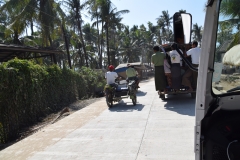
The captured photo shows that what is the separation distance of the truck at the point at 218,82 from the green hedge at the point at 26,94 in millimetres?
6050

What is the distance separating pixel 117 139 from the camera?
5.35m

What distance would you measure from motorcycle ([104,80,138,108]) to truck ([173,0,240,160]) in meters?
6.66

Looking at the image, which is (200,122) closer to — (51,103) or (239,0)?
(239,0)

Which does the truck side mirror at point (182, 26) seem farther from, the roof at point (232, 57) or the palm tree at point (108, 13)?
the palm tree at point (108, 13)

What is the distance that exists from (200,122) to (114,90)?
7.38 m

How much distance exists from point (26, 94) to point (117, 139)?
13.5 ft

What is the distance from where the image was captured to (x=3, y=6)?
17812mm

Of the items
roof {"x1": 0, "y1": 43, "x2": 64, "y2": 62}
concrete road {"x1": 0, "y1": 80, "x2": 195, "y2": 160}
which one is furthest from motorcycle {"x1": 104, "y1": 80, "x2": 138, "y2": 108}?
roof {"x1": 0, "y1": 43, "x2": 64, "y2": 62}

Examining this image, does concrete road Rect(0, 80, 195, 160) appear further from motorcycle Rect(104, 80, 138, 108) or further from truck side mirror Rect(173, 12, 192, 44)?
truck side mirror Rect(173, 12, 192, 44)

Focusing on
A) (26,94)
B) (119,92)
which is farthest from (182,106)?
(26,94)

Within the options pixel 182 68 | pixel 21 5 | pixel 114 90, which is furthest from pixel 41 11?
pixel 182 68

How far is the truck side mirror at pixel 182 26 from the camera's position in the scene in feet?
7.58

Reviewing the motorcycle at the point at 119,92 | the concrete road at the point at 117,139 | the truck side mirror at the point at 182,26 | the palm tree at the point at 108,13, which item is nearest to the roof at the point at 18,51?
the motorcycle at the point at 119,92

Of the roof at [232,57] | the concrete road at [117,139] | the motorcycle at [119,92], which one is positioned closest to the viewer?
the roof at [232,57]
